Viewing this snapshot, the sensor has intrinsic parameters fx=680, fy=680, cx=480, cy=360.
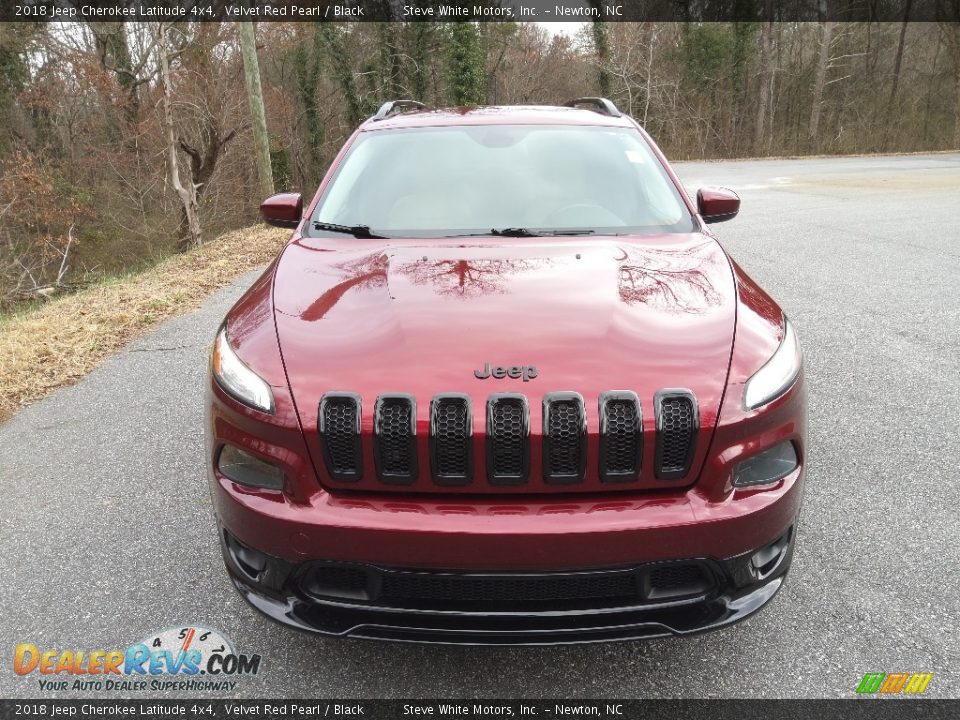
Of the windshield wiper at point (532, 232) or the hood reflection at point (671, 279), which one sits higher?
the windshield wiper at point (532, 232)

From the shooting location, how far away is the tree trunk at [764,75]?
33.1 metres

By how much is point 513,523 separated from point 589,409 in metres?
0.35

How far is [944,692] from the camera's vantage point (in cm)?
201

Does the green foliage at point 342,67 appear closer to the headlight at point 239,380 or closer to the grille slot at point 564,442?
the headlight at point 239,380

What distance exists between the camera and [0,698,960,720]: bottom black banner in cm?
196

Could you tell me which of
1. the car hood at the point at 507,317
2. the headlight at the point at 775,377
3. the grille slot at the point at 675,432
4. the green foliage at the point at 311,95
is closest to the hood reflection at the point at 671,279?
the car hood at the point at 507,317

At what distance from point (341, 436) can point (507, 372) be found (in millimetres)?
472

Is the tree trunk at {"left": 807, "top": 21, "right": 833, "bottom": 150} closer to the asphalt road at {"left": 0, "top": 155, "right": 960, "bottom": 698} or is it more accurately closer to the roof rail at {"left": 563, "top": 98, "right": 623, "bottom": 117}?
the asphalt road at {"left": 0, "top": 155, "right": 960, "bottom": 698}

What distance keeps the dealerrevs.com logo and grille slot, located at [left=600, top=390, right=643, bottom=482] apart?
132cm

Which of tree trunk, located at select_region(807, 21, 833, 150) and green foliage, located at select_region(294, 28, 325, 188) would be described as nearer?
green foliage, located at select_region(294, 28, 325, 188)

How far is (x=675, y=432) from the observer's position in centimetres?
177

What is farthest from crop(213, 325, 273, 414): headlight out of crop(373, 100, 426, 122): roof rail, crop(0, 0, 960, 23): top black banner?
crop(0, 0, 960, 23): top black banner

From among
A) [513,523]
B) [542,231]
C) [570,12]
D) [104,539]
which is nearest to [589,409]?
[513,523]

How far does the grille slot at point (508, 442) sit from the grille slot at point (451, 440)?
52 mm
